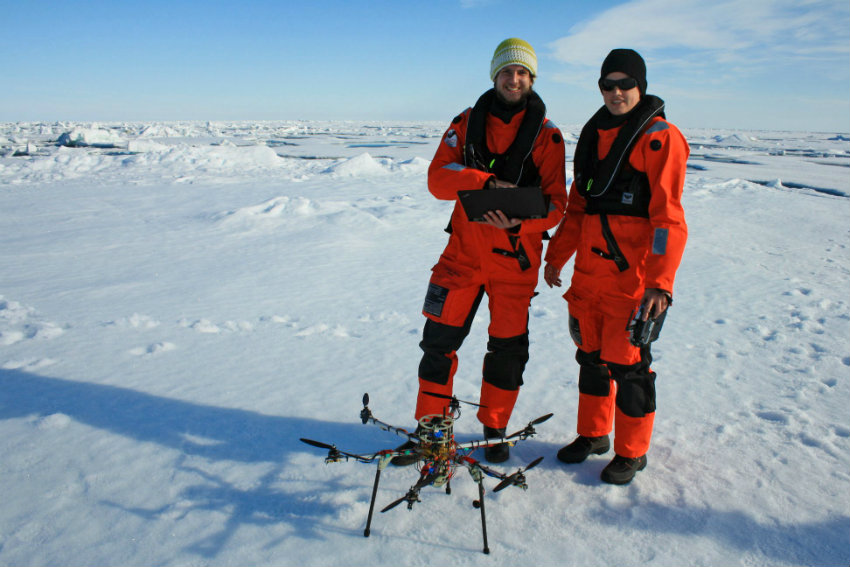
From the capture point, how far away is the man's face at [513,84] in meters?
2.02

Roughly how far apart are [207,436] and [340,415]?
0.63m

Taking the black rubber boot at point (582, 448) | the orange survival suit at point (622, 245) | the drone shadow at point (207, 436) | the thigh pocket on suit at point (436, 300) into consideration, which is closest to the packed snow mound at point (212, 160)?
the drone shadow at point (207, 436)

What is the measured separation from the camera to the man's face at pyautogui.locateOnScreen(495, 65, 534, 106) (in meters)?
2.02

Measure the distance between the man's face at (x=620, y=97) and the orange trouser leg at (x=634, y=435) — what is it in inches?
49.0

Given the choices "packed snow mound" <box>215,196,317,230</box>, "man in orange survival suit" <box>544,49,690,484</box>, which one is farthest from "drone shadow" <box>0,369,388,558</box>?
"packed snow mound" <box>215,196,317,230</box>

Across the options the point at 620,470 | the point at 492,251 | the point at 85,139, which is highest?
the point at 85,139

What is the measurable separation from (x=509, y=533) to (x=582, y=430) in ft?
2.30

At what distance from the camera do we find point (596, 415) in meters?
2.21

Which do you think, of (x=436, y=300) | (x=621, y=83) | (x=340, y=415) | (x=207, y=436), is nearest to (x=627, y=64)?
(x=621, y=83)

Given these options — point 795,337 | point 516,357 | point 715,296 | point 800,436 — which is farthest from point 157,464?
point 715,296

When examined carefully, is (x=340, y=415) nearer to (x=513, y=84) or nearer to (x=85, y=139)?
(x=513, y=84)

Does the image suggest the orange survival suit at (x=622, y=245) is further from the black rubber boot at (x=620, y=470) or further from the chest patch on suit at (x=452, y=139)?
the chest patch on suit at (x=452, y=139)

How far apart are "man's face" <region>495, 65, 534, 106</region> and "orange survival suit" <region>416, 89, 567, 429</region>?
0.04m

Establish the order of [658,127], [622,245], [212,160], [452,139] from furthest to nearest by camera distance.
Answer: [212,160] < [452,139] < [622,245] < [658,127]
